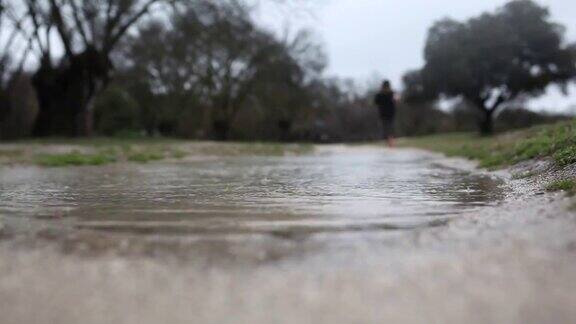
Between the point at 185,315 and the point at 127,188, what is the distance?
373cm

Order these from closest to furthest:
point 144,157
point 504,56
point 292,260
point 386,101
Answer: point 292,260, point 144,157, point 386,101, point 504,56

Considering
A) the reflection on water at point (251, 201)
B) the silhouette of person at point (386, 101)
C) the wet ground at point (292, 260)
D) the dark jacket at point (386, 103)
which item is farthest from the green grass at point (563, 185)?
the dark jacket at point (386, 103)

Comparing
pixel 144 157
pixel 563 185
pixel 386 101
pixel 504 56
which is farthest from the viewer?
pixel 504 56

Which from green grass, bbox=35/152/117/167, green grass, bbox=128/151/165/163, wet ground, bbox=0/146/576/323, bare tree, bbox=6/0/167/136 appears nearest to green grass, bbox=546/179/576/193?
wet ground, bbox=0/146/576/323

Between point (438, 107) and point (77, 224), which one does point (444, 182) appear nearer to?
point (77, 224)

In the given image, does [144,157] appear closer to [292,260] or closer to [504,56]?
[292,260]

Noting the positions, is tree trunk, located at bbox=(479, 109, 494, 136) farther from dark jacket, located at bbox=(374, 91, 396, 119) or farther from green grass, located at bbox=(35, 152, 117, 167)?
green grass, located at bbox=(35, 152, 117, 167)

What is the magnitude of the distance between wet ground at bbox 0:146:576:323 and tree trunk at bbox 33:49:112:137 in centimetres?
1776

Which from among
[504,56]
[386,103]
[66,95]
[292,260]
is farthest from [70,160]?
[504,56]

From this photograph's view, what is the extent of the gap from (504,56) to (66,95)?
20.6 meters

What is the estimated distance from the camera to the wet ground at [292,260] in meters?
1.86

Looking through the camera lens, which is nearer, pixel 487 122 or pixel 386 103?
pixel 386 103

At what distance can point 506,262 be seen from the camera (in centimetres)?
230

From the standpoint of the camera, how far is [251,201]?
425 centimetres
